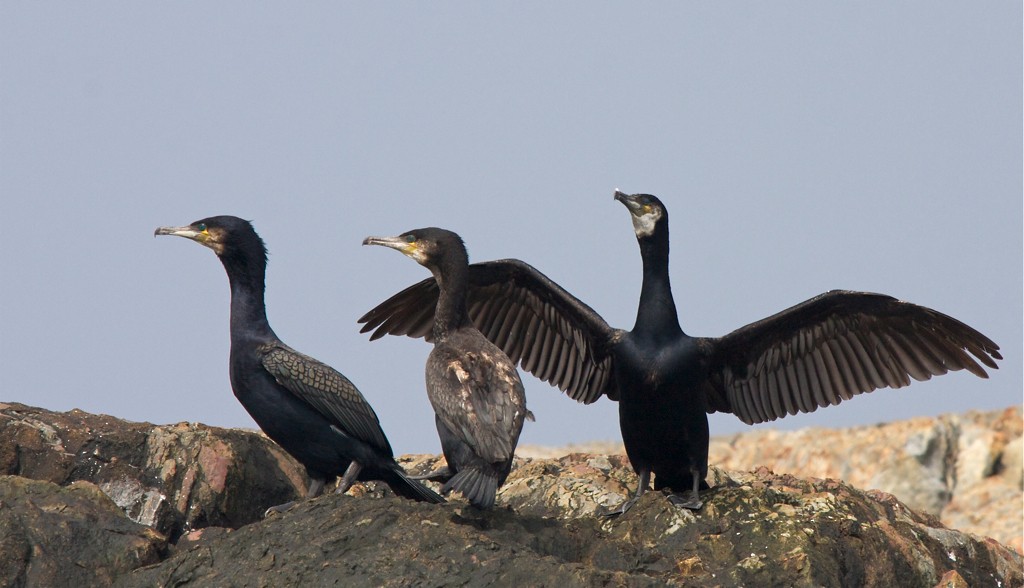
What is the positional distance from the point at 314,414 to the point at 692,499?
2.55 metres

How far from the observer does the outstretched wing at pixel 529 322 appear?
10922 millimetres

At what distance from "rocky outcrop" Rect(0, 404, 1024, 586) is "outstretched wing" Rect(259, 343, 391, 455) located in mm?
812

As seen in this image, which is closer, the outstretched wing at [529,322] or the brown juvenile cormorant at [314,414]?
the brown juvenile cormorant at [314,414]

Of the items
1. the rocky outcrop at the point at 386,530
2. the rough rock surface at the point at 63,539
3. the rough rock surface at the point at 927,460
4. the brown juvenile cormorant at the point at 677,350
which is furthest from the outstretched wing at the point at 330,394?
the rough rock surface at the point at 927,460

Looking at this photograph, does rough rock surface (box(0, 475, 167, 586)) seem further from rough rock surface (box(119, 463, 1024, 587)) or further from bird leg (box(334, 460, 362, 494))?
bird leg (box(334, 460, 362, 494))

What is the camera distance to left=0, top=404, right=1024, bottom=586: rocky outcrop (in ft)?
23.3

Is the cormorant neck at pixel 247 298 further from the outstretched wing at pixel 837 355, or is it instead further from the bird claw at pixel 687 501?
the outstretched wing at pixel 837 355

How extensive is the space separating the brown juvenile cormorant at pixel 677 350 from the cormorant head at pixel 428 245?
1.47 m

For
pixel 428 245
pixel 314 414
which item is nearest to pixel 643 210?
pixel 428 245

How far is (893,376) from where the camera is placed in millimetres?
10906

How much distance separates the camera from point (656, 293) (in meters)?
9.79

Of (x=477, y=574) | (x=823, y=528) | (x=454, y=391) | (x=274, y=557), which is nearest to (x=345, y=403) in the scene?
(x=454, y=391)

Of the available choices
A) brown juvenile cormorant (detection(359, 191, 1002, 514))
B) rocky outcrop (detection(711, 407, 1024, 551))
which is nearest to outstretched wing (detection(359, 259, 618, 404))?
brown juvenile cormorant (detection(359, 191, 1002, 514))

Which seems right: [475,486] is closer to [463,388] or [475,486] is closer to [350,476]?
[463,388]
